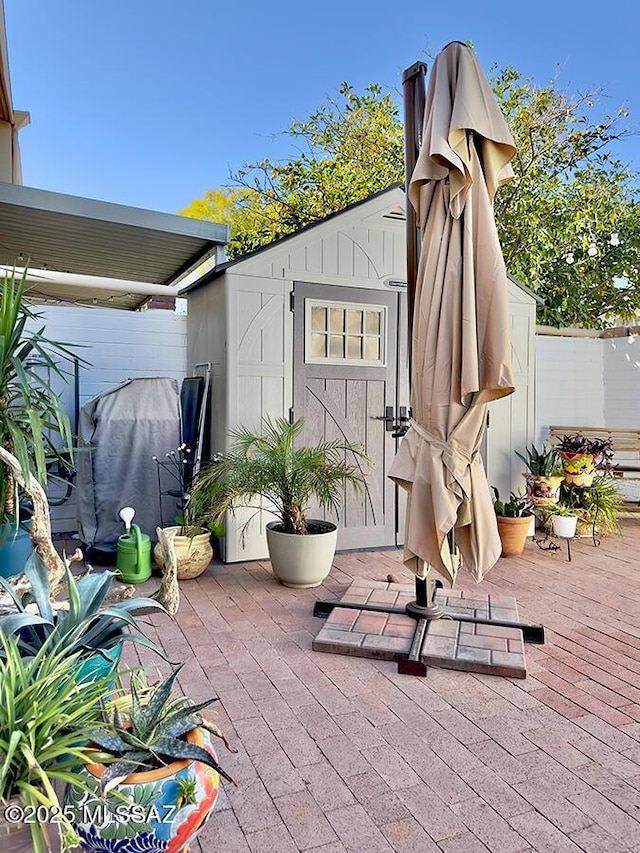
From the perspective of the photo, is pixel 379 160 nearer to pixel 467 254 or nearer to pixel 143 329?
pixel 143 329

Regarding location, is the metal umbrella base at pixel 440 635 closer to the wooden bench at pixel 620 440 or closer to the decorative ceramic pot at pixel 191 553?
the decorative ceramic pot at pixel 191 553

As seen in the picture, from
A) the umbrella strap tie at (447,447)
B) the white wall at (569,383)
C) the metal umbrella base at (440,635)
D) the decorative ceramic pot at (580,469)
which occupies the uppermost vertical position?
the white wall at (569,383)

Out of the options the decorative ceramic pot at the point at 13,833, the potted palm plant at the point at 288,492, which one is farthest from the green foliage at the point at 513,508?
the decorative ceramic pot at the point at 13,833

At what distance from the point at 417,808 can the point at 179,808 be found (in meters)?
0.82

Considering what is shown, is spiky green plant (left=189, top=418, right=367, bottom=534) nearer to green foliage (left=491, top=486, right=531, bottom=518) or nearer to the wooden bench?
green foliage (left=491, top=486, right=531, bottom=518)

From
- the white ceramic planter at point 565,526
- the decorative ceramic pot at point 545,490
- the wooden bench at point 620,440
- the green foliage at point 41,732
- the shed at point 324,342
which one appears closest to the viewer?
the green foliage at point 41,732

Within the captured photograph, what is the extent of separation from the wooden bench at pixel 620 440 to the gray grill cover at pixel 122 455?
12.7ft

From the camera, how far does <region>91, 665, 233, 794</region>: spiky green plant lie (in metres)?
1.48

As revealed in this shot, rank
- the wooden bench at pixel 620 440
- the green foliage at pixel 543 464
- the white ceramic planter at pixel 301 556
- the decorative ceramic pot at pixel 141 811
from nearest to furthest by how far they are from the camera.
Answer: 1. the decorative ceramic pot at pixel 141 811
2. the white ceramic planter at pixel 301 556
3. the green foliage at pixel 543 464
4. the wooden bench at pixel 620 440

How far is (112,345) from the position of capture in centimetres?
552

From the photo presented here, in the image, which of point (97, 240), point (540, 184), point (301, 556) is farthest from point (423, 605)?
point (540, 184)

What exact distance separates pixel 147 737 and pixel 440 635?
1890 millimetres

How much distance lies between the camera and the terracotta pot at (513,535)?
16.0 feet

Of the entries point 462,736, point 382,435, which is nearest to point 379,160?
point 382,435
